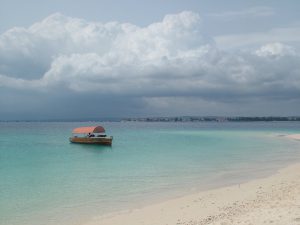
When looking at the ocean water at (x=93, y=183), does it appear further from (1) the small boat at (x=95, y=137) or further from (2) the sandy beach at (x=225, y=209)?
(1) the small boat at (x=95, y=137)

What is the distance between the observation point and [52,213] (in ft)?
51.1

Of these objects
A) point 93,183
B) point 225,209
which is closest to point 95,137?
point 93,183

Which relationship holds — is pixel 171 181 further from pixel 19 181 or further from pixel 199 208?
pixel 19 181

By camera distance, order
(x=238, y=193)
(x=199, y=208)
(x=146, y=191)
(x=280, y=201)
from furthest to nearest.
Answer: (x=146, y=191) < (x=238, y=193) < (x=199, y=208) < (x=280, y=201)

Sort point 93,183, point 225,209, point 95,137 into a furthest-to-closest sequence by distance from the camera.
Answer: point 95,137 → point 93,183 → point 225,209

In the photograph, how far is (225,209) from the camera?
14555mm

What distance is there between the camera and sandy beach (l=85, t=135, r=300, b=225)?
1183 centimetres

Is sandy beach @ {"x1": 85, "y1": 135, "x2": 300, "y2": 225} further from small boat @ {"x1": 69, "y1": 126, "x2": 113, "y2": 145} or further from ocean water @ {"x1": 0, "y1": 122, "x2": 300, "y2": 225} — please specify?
small boat @ {"x1": 69, "y1": 126, "x2": 113, "y2": 145}

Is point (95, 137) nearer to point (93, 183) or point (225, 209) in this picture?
point (93, 183)

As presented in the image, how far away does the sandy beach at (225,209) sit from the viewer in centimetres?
1183

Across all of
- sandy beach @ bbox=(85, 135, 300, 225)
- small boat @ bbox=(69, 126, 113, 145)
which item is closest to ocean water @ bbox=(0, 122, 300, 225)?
sandy beach @ bbox=(85, 135, 300, 225)

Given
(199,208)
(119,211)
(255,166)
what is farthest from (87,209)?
(255,166)

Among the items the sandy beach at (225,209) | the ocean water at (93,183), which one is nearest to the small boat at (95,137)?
the ocean water at (93,183)

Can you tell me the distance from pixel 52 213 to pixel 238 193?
8.36m
